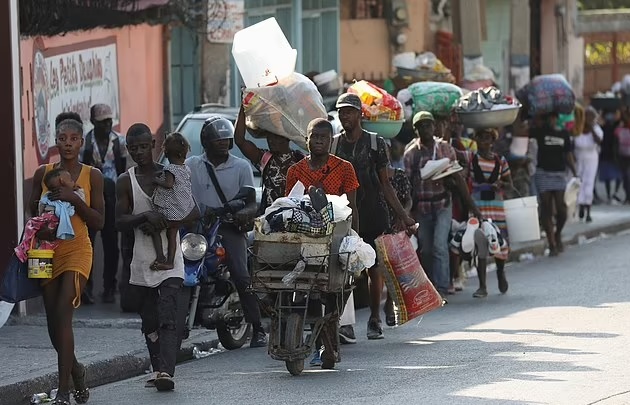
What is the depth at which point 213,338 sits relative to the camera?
490 inches

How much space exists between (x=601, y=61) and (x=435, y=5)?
1042 cm

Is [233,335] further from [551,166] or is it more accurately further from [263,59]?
[551,166]

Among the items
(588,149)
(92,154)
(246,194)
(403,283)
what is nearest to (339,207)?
(246,194)

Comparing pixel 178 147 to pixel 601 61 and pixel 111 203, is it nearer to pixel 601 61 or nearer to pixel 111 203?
pixel 111 203

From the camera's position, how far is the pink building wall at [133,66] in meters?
15.2

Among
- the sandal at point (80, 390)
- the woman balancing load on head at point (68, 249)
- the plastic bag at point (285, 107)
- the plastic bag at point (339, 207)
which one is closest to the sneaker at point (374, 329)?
the plastic bag at point (285, 107)

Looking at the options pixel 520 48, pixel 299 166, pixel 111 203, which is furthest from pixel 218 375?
pixel 520 48

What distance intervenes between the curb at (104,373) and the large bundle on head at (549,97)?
8.71m

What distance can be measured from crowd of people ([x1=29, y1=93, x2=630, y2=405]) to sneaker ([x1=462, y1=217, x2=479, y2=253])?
0.4 inches

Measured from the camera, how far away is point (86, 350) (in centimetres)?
1158

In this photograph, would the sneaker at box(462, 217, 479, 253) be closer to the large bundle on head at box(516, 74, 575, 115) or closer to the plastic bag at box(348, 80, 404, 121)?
the plastic bag at box(348, 80, 404, 121)

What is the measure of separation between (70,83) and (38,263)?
661 centimetres

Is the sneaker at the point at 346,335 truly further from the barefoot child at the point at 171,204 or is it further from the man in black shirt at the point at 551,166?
the man in black shirt at the point at 551,166

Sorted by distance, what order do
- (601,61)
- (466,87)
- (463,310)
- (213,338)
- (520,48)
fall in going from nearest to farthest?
1. (213,338)
2. (463,310)
3. (466,87)
4. (520,48)
5. (601,61)
